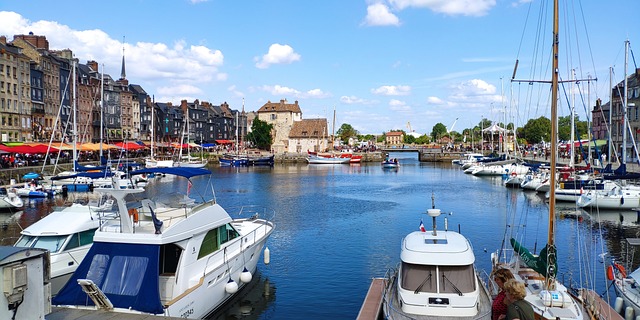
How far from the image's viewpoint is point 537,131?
6732 inches

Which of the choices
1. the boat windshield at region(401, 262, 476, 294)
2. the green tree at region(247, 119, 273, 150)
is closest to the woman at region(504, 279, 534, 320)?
the boat windshield at region(401, 262, 476, 294)

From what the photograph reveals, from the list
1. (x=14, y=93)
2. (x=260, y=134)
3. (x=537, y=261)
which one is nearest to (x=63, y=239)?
(x=537, y=261)

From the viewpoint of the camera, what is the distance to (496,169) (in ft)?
299

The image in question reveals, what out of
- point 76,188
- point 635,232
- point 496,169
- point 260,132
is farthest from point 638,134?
point 260,132

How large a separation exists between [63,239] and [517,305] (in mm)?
18307

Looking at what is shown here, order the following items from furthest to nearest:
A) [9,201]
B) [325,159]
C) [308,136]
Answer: [308,136] → [325,159] → [9,201]

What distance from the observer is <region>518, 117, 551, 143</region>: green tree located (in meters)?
168

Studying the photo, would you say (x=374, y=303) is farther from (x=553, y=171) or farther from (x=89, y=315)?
(x=89, y=315)

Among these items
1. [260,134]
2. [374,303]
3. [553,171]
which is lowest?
[374,303]

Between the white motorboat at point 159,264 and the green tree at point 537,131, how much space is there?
16262 cm

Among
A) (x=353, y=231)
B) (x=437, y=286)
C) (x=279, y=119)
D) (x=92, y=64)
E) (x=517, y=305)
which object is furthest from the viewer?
(x=279, y=119)

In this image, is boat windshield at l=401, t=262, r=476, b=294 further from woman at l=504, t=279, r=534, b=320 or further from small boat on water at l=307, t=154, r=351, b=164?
small boat on water at l=307, t=154, r=351, b=164

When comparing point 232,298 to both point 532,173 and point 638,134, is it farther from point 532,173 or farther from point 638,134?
point 638,134

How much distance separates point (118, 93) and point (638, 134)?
343 ft
